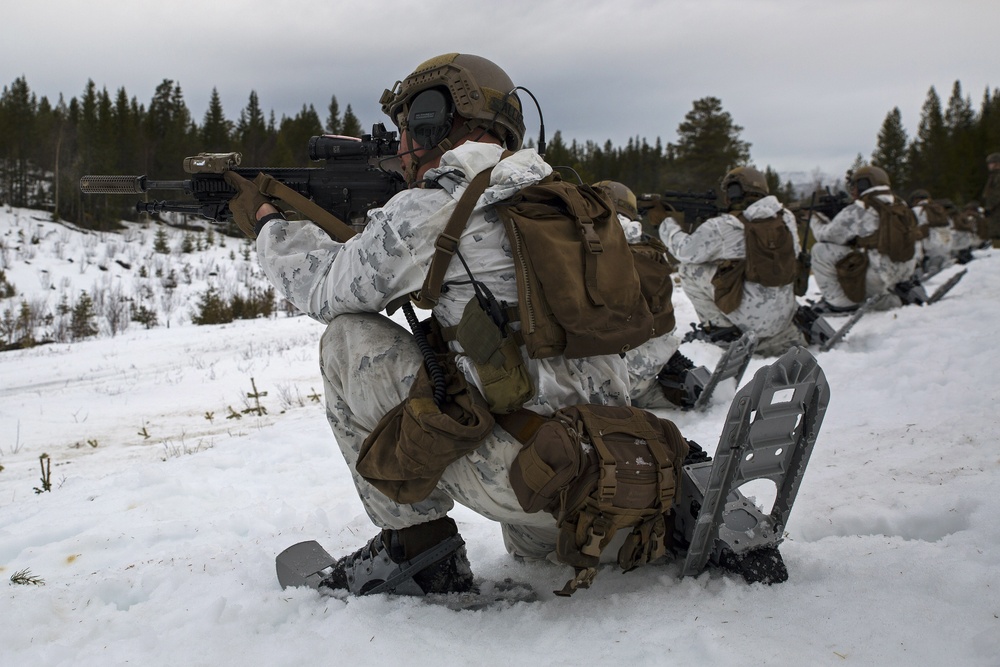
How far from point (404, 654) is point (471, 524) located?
1.24 m

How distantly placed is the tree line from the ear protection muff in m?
25.0

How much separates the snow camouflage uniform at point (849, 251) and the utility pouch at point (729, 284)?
2.89 meters

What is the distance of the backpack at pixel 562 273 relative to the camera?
78.0 inches

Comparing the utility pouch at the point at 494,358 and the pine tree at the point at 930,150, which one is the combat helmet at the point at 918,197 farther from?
the pine tree at the point at 930,150

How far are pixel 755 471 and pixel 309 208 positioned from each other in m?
1.87

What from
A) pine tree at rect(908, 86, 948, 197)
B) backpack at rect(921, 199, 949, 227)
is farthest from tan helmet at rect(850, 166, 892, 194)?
pine tree at rect(908, 86, 948, 197)

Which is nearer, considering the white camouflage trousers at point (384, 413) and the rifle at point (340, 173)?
the white camouflage trousers at point (384, 413)

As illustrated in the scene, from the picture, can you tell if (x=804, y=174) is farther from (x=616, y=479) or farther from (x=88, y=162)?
(x=616, y=479)

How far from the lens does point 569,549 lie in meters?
2.00

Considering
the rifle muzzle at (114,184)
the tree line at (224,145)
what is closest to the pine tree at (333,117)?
the tree line at (224,145)

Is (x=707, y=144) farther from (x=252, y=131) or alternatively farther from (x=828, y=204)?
(x=252, y=131)

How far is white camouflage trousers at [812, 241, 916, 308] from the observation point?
8.41m

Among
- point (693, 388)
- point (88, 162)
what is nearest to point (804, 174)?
point (88, 162)

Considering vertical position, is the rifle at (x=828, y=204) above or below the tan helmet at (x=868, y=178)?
below
